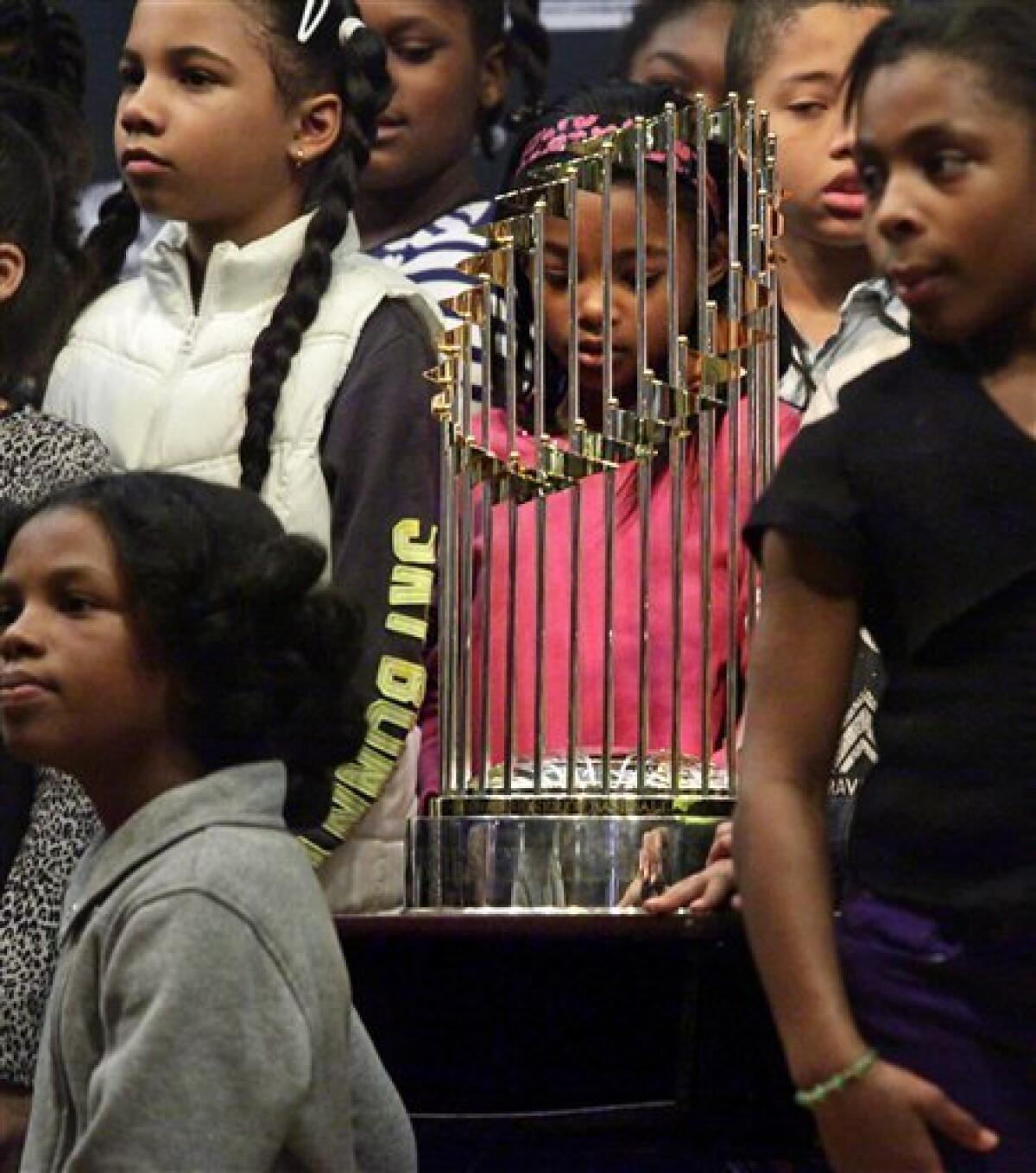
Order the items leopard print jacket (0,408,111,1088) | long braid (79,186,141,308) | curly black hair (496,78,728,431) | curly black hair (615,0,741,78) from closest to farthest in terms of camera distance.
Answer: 1. leopard print jacket (0,408,111,1088)
2. curly black hair (496,78,728,431)
3. long braid (79,186,141,308)
4. curly black hair (615,0,741,78)

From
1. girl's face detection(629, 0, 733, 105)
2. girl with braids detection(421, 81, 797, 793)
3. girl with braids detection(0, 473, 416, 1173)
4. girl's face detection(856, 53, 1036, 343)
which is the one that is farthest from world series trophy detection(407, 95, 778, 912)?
girl's face detection(629, 0, 733, 105)

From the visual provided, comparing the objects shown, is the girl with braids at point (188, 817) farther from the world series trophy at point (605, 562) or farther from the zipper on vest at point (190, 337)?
the zipper on vest at point (190, 337)

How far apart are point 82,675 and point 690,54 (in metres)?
1.97

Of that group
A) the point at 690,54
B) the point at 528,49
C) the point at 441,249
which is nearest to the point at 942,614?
the point at 441,249

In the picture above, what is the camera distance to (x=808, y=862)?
2.04 metres

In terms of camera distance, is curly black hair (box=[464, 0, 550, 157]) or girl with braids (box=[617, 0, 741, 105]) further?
girl with braids (box=[617, 0, 741, 105])

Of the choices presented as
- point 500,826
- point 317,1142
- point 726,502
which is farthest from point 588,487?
point 317,1142

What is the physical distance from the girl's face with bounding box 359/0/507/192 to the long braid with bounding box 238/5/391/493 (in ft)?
1.86

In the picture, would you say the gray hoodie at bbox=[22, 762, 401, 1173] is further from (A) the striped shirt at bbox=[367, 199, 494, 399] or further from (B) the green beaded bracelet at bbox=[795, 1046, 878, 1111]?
(A) the striped shirt at bbox=[367, 199, 494, 399]

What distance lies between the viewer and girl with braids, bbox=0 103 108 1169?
9.02ft

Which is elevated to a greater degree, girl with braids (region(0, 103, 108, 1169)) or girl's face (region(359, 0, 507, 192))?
girl's face (region(359, 0, 507, 192))

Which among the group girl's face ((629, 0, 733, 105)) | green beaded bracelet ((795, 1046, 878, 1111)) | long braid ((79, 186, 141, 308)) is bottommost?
green beaded bracelet ((795, 1046, 878, 1111))

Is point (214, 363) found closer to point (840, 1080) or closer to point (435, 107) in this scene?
point (435, 107)

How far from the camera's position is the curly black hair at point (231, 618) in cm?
247
